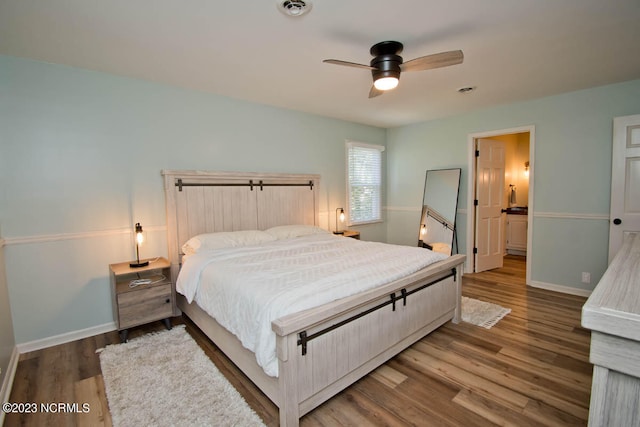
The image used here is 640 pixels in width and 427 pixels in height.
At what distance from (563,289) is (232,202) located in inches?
174

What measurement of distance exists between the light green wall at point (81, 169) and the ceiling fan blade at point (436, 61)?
233 centimetres

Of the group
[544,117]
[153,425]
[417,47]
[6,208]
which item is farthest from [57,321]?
[544,117]

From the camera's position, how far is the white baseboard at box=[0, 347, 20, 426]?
6.40 feet

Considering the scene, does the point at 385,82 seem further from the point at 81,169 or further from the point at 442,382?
the point at 81,169

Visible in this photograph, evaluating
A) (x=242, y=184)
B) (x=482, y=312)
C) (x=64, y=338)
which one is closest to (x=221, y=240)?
(x=242, y=184)

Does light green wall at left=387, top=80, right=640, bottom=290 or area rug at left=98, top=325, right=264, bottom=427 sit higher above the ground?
light green wall at left=387, top=80, right=640, bottom=290

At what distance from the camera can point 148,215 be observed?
3.18 metres

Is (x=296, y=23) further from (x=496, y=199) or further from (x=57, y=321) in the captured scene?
(x=496, y=199)

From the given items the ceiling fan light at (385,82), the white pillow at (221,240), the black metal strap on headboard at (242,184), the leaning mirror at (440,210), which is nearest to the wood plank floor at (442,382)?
the white pillow at (221,240)

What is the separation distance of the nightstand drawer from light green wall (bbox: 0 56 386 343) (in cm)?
48

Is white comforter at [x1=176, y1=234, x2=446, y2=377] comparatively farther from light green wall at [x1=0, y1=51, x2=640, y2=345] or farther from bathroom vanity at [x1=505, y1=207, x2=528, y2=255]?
bathroom vanity at [x1=505, y1=207, x2=528, y2=255]

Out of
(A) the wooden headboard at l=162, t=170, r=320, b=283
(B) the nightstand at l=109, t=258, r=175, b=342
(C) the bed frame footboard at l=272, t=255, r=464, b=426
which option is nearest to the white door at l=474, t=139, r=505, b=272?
(C) the bed frame footboard at l=272, t=255, r=464, b=426

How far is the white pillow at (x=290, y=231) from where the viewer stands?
3.72 metres

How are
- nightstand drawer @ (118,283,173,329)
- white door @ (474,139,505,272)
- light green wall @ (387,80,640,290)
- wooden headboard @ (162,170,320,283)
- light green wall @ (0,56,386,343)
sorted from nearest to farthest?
light green wall @ (0,56,386,343) < nightstand drawer @ (118,283,173,329) < wooden headboard @ (162,170,320,283) < light green wall @ (387,80,640,290) < white door @ (474,139,505,272)
